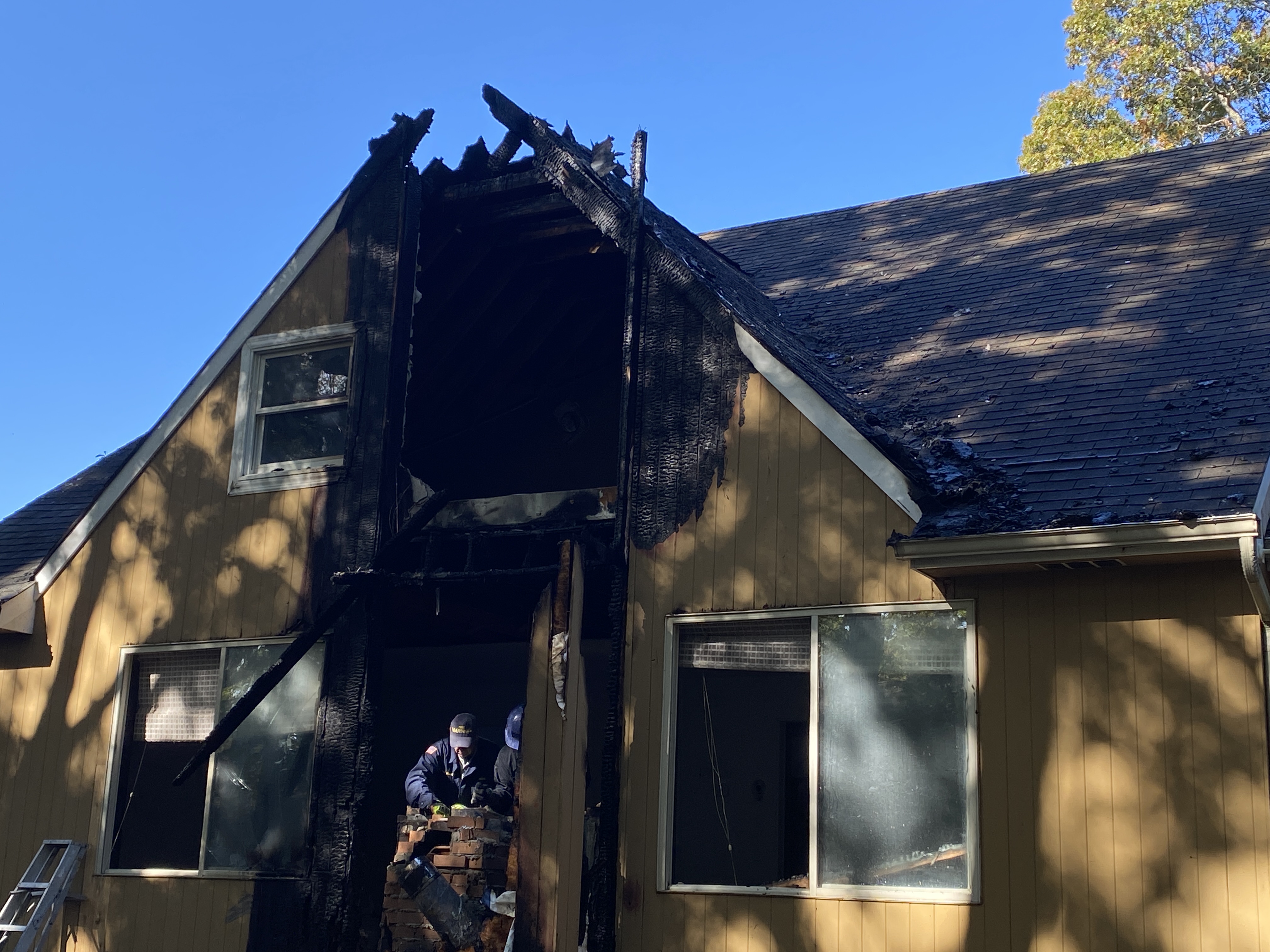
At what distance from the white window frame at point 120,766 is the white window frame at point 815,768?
2.83 metres

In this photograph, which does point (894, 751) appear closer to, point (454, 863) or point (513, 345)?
point (454, 863)

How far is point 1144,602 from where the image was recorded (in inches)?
288

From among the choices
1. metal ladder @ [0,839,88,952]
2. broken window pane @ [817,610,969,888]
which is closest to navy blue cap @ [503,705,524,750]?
broken window pane @ [817,610,969,888]

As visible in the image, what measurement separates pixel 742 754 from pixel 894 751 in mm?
4933

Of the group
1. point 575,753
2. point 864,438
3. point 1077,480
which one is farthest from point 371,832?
point 1077,480

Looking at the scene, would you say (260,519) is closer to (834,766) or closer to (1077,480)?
(834,766)

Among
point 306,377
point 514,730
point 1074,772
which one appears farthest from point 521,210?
point 1074,772

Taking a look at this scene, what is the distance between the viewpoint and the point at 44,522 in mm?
13055

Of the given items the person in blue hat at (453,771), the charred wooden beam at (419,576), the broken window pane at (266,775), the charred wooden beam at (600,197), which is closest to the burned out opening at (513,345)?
the charred wooden beam at (600,197)

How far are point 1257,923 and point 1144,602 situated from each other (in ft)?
5.56

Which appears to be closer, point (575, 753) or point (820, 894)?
point (820, 894)

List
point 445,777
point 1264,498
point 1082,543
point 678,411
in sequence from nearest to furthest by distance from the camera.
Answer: point 1264,498
point 1082,543
point 678,411
point 445,777

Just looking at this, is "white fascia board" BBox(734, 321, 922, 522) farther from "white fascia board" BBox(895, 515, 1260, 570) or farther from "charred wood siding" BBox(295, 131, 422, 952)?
"charred wood siding" BBox(295, 131, 422, 952)

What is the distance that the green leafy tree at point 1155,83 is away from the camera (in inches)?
1115
